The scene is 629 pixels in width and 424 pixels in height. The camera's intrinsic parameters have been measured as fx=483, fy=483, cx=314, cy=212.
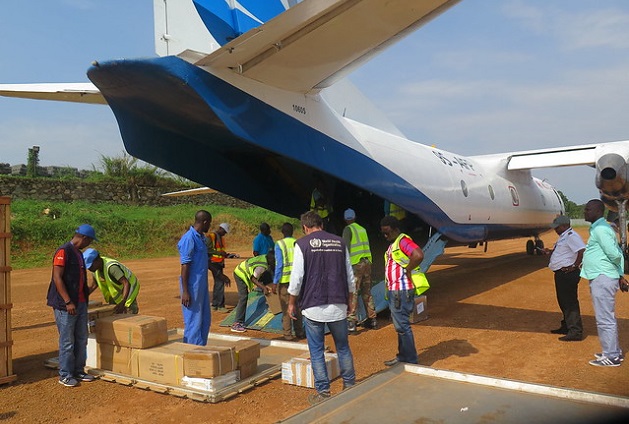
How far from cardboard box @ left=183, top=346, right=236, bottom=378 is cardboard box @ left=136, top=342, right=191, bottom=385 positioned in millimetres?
113

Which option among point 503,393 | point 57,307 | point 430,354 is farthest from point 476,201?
point 57,307

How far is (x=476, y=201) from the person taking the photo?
1190 cm

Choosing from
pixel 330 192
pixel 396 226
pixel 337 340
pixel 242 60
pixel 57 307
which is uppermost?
pixel 242 60

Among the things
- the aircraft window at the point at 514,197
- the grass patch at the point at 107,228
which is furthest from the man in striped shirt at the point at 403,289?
the grass patch at the point at 107,228

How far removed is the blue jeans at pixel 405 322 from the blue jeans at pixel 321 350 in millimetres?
1079

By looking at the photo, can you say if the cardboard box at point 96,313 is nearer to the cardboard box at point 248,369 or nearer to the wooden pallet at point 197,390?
the wooden pallet at point 197,390

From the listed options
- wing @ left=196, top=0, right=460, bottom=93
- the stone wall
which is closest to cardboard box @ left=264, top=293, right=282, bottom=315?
wing @ left=196, top=0, right=460, bottom=93

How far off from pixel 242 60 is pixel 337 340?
3590mm

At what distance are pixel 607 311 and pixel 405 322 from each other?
2.49 metres

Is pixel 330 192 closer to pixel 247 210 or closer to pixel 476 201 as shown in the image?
pixel 476 201

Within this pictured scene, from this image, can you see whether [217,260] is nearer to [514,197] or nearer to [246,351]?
[246,351]

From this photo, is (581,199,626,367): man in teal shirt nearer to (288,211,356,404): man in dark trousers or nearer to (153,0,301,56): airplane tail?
(288,211,356,404): man in dark trousers

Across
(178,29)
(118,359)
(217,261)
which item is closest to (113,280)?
(118,359)

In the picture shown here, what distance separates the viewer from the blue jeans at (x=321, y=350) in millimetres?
4703
